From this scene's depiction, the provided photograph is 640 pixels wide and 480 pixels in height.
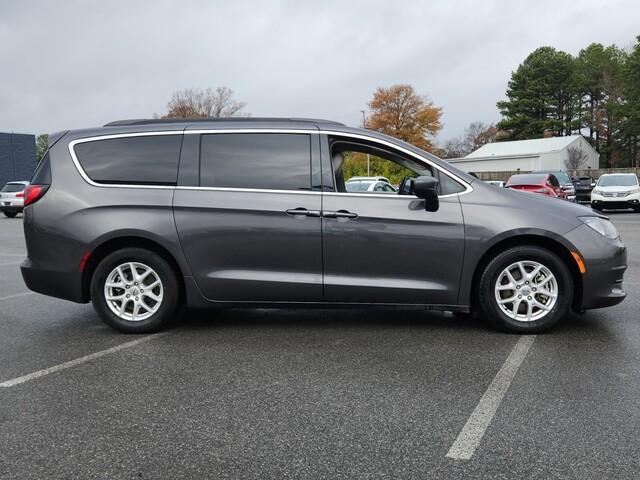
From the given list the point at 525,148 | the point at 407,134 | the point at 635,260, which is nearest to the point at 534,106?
the point at 525,148

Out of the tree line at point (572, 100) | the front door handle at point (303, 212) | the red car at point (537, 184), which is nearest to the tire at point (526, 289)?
the front door handle at point (303, 212)

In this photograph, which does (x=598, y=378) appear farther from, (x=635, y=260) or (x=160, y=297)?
(x=635, y=260)

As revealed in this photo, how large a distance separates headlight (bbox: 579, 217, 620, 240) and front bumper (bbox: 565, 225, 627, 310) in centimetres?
5

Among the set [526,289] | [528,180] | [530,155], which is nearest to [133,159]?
[526,289]

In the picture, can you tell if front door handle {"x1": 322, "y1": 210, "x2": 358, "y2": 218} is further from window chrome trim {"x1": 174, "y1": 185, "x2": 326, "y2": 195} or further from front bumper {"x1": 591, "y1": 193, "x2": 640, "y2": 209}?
front bumper {"x1": 591, "y1": 193, "x2": 640, "y2": 209}

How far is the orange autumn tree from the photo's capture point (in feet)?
230

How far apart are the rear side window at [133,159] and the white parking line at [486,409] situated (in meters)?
3.10

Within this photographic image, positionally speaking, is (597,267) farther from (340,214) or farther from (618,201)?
(618,201)

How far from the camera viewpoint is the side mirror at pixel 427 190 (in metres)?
4.83

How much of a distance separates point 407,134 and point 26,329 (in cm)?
Answer: 6700

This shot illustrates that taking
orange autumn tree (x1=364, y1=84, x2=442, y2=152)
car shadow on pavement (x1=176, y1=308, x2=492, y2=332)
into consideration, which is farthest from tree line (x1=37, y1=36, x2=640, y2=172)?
car shadow on pavement (x1=176, y1=308, x2=492, y2=332)

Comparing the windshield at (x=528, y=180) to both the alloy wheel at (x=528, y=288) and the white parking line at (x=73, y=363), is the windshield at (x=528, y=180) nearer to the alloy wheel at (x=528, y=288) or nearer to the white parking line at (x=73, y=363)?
the alloy wheel at (x=528, y=288)

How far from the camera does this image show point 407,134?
6988cm

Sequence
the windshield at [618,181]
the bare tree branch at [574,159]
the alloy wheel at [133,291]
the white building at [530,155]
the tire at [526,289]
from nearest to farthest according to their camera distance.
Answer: the tire at [526,289], the alloy wheel at [133,291], the windshield at [618,181], the bare tree branch at [574,159], the white building at [530,155]
